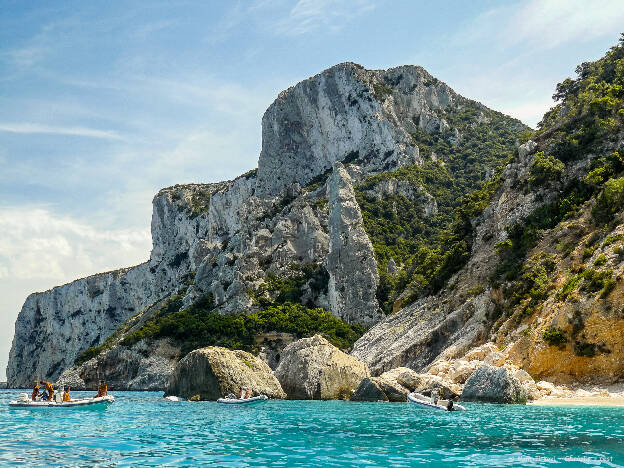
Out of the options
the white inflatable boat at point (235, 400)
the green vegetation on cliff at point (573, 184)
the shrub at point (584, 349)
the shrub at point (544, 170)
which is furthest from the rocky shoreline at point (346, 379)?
the shrub at point (544, 170)

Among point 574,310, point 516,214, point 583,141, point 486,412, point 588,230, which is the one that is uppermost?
point 583,141

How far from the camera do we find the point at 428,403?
1227 inches

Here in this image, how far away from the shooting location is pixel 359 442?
18.2m

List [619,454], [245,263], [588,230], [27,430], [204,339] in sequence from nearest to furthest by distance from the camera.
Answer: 1. [619,454]
2. [27,430]
3. [588,230]
4. [204,339]
5. [245,263]

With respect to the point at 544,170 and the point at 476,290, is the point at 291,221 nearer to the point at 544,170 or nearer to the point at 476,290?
the point at 476,290

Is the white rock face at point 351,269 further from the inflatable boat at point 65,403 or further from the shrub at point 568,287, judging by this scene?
the inflatable boat at point 65,403

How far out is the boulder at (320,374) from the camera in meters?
43.0

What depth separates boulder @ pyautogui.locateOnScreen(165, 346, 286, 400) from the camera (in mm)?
41375

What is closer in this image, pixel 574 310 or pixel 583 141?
pixel 574 310

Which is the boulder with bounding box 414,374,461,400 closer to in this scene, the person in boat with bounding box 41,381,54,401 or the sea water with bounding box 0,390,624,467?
the sea water with bounding box 0,390,624,467

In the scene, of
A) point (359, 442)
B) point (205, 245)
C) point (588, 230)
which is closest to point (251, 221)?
point (205, 245)

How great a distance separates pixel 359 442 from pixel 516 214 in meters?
40.5

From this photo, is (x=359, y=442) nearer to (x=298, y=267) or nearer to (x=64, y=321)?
(x=298, y=267)

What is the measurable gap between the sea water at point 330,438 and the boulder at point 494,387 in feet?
7.89
